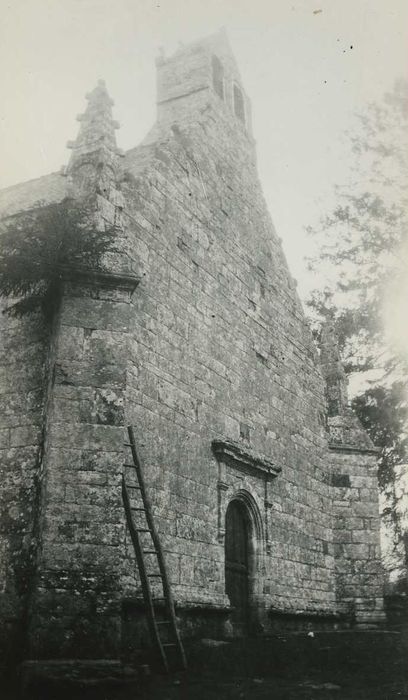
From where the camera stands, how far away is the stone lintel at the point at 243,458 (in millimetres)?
8781

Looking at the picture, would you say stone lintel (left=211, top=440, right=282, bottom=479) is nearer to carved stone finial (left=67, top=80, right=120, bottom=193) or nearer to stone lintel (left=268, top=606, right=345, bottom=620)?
stone lintel (left=268, top=606, right=345, bottom=620)

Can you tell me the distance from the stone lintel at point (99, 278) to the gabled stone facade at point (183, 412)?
1cm

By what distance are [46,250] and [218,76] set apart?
29.9 ft

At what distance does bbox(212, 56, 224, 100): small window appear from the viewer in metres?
13.7

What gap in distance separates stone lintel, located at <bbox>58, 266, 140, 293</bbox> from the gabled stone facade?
0.01 meters

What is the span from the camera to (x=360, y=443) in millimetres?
12484

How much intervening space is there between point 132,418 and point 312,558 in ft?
17.7

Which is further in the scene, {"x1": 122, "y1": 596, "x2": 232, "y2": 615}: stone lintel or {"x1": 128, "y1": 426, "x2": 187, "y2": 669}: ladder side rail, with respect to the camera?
{"x1": 122, "y1": 596, "x2": 232, "y2": 615}: stone lintel

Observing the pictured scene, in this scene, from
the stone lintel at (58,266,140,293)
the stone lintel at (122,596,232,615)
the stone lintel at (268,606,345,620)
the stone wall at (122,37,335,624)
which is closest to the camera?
the stone lintel at (58,266,140,293)

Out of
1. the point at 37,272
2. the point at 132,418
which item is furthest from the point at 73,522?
the point at 37,272

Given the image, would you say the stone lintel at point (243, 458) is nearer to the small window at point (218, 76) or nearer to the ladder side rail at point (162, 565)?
the ladder side rail at point (162, 565)

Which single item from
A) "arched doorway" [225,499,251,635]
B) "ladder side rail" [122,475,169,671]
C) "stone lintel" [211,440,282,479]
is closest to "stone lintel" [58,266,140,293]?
"ladder side rail" [122,475,169,671]

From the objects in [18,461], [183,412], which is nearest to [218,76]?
[183,412]

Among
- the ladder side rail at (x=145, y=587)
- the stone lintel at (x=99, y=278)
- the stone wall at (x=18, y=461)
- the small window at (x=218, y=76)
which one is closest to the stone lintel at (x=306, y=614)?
the ladder side rail at (x=145, y=587)
